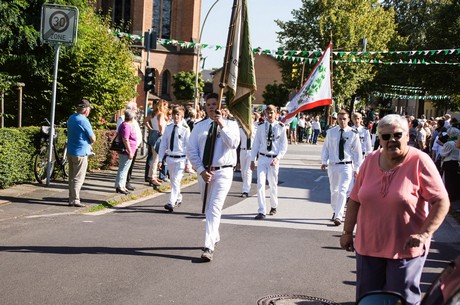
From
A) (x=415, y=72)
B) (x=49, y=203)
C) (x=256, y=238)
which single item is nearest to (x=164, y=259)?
(x=256, y=238)

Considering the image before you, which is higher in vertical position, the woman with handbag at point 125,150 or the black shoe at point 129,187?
the woman with handbag at point 125,150

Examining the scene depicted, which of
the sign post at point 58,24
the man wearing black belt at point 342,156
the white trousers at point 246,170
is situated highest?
the sign post at point 58,24

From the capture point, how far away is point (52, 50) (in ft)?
Result: 57.5

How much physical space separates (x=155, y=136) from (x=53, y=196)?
3999 mm

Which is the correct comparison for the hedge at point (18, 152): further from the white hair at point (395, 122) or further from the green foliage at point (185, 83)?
the green foliage at point (185, 83)

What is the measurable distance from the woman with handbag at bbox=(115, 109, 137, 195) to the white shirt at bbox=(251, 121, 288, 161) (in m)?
2.74

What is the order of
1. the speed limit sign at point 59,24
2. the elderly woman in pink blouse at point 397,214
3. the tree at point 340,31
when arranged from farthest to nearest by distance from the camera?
the tree at point 340,31 < the speed limit sign at point 59,24 < the elderly woman in pink blouse at point 397,214

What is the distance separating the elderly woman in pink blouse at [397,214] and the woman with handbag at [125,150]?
29.8ft

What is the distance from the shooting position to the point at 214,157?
27.6 ft

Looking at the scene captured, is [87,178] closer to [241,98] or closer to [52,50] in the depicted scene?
[52,50]

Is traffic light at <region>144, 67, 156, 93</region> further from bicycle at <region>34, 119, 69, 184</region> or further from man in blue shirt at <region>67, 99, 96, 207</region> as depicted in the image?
man in blue shirt at <region>67, 99, 96, 207</region>

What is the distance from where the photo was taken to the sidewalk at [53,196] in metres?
10.8

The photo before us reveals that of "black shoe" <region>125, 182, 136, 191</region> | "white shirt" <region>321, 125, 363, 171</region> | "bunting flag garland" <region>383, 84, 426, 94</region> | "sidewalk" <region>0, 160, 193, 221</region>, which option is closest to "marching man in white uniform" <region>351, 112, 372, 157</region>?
"white shirt" <region>321, 125, 363, 171</region>

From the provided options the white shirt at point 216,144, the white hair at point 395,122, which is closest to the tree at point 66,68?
the white shirt at point 216,144
